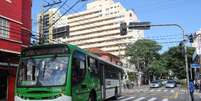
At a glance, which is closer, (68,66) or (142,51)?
(68,66)

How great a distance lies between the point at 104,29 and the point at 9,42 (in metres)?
72.9

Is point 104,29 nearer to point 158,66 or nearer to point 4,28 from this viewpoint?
point 158,66

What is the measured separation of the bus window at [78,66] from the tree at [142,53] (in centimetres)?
8088

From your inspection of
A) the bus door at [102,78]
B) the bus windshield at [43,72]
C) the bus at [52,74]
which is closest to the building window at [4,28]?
the bus door at [102,78]

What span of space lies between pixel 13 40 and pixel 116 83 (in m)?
9.16

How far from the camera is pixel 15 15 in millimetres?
27656

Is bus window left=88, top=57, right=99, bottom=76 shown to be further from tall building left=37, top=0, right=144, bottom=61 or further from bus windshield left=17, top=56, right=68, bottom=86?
tall building left=37, top=0, right=144, bottom=61

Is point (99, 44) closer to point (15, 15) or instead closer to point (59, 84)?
point (15, 15)

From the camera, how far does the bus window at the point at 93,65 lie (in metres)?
19.8

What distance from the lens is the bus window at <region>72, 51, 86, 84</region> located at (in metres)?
16.6

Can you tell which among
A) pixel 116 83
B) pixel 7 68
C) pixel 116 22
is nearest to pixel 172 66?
pixel 116 22

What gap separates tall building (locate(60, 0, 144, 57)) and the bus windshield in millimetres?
62912

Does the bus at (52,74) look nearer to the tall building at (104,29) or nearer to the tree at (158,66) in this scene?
the tall building at (104,29)

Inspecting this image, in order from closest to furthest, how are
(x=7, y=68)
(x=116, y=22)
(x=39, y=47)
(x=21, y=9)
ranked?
1. (x=39, y=47)
2. (x=7, y=68)
3. (x=21, y=9)
4. (x=116, y=22)
